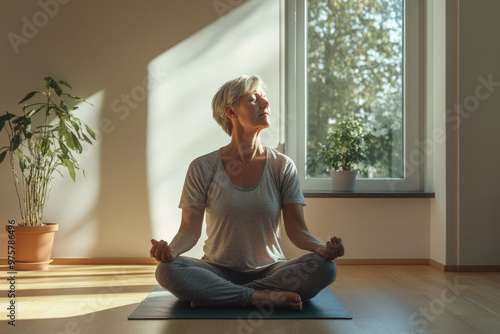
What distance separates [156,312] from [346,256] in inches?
74.5

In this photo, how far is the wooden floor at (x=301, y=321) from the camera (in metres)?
2.20

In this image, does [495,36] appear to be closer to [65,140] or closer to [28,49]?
[65,140]

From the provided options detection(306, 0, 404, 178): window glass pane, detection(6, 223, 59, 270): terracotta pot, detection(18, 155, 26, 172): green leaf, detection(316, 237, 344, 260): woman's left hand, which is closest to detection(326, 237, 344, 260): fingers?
detection(316, 237, 344, 260): woman's left hand

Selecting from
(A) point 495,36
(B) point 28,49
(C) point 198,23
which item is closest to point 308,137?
(C) point 198,23

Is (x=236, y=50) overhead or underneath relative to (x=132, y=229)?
overhead

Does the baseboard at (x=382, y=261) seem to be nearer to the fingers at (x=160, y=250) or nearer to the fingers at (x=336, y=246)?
the fingers at (x=336, y=246)

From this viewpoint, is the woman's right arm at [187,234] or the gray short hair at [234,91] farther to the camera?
the gray short hair at [234,91]

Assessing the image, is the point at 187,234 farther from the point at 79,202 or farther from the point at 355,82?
the point at 355,82

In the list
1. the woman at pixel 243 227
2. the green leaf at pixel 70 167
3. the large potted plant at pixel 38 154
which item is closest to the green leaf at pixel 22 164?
the large potted plant at pixel 38 154

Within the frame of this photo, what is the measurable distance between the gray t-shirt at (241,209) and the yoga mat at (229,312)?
26cm

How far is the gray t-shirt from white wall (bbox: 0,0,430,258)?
1.29 m

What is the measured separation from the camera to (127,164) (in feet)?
13.2

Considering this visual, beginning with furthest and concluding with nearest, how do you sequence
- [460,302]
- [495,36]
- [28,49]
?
[28,49] < [495,36] < [460,302]

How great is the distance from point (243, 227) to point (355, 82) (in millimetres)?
1930
